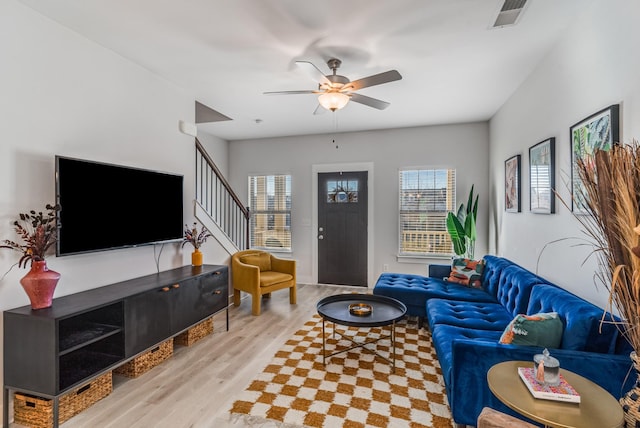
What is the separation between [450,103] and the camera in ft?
13.8

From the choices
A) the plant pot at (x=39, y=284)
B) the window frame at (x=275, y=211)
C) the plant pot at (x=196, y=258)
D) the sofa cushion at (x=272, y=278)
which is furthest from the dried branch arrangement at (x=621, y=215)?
the window frame at (x=275, y=211)

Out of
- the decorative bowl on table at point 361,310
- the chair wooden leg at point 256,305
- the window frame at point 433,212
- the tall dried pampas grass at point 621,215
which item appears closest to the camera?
the tall dried pampas grass at point 621,215

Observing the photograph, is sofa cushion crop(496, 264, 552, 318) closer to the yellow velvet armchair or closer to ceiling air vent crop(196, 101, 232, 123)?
the yellow velvet armchair

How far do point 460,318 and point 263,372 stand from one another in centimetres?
176

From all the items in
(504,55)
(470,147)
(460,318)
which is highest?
(504,55)

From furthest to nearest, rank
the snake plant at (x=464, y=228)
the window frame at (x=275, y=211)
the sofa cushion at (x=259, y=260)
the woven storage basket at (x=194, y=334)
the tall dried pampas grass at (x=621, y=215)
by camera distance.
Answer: the window frame at (x=275, y=211), the snake plant at (x=464, y=228), the sofa cushion at (x=259, y=260), the woven storage basket at (x=194, y=334), the tall dried pampas grass at (x=621, y=215)

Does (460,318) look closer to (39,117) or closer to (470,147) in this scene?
(470,147)

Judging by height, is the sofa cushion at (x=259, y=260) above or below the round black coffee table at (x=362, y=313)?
above

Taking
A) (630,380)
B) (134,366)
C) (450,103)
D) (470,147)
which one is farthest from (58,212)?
(470,147)

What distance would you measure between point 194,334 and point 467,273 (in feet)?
10.4

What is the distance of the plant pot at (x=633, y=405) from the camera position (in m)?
1.28

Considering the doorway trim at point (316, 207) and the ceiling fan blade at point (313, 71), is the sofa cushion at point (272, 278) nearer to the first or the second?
the doorway trim at point (316, 207)

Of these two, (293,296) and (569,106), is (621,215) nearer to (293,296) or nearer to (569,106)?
(569,106)

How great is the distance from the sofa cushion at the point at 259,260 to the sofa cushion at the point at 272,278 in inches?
4.7
